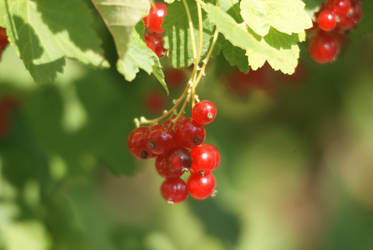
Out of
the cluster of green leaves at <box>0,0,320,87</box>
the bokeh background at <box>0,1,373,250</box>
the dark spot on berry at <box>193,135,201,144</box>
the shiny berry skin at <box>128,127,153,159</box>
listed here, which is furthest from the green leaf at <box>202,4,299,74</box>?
the bokeh background at <box>0,1,373,250</box>

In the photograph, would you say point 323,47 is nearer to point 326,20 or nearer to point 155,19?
point 326,20

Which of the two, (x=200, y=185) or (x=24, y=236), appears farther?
(x=24, y=236)

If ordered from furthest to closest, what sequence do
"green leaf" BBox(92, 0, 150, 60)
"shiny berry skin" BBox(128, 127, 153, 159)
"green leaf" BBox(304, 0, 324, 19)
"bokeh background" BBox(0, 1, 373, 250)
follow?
"bokeh background" BBox(0, 1, 373, 250) < "green leaf" BBox(304, 0, 324, 19) < "shiny berry skin" BBox(128, 127, 153, 159) < "green leaf" BBox(92, 0, 150, 60)

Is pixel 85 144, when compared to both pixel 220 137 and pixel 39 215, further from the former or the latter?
pixel 220 137

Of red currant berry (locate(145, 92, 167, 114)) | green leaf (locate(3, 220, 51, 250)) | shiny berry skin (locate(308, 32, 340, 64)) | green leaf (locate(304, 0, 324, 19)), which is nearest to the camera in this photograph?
green leaf (locate(304, 0, 324, 19))

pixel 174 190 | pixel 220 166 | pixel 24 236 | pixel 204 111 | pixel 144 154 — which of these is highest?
pixel 204 111

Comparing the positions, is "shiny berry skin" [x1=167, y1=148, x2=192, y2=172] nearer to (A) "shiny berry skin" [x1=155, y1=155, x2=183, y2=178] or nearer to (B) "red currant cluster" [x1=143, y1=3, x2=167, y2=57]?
(A) "shiny berry skin" [x1=155, y1=155, x2=183, y2=178]

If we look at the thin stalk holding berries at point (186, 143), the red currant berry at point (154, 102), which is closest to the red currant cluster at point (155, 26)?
the thin stalk holding berries at point (186, 143)

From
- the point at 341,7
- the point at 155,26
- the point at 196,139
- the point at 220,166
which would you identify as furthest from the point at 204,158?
the point at 220,166
